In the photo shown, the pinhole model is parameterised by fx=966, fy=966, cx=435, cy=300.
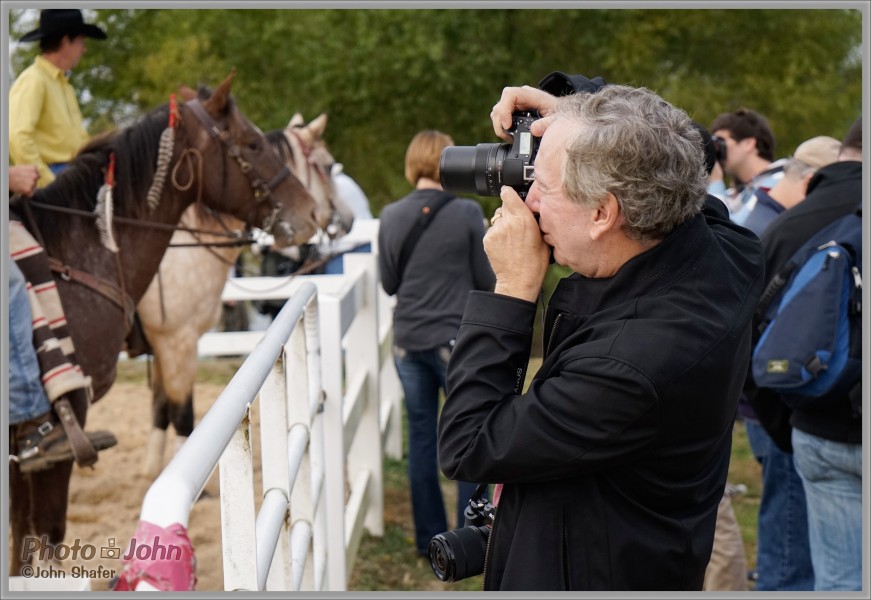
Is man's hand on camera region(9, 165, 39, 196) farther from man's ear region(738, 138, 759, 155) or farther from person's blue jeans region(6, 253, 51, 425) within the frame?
man's ear region(738, 138, 759, 155)

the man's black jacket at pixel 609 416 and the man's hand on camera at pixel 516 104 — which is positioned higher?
the man's hand on camera at pixel 516 104

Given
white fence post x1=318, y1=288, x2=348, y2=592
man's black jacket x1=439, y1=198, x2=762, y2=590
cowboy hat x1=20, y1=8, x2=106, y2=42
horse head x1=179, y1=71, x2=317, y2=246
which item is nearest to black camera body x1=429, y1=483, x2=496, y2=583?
man's black jacket x1=439, y1=198, x2=762, y2=590

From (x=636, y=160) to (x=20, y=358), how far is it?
2.64 m

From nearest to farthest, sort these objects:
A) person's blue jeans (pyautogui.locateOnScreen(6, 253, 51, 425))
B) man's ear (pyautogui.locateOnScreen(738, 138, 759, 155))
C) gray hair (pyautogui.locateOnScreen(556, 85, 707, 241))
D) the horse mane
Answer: gray hair (pyautogui.locateOnScreen(556, 85, 707, 241)) < person's blue jeans (pyautogui.locateOnScreen(6, 253, 51, 425)) < the horse mane < man's ear (pyautogui.locateOnScreen(738, 138, 759, 155))

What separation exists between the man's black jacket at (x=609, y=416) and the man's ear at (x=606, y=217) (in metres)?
0.07

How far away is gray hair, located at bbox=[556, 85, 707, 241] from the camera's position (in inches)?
62.7

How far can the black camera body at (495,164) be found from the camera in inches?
73.5

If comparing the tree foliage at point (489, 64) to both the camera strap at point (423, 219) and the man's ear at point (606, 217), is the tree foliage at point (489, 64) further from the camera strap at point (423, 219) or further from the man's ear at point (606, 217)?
the man's ear at point (606, 217)

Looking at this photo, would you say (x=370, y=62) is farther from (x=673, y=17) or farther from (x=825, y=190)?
(x=825, y=190)

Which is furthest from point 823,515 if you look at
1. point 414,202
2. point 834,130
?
point 834,130

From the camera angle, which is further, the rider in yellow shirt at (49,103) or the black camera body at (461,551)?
the rider in yellow shirt at (49,103)

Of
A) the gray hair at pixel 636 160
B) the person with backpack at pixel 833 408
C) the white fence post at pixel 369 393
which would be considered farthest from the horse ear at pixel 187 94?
the gray hair at pixel 636 160

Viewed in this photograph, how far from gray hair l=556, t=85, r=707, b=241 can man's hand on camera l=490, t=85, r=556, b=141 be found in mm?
350

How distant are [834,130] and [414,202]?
12904 millimetres
